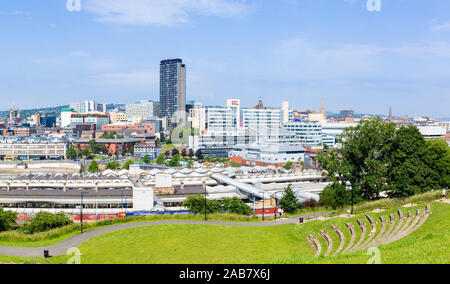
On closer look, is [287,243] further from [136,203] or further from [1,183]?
[1,183]

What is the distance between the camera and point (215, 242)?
55.1ft

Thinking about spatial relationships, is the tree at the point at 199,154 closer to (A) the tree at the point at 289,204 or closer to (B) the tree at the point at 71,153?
(B) the tree at the point at 71,153

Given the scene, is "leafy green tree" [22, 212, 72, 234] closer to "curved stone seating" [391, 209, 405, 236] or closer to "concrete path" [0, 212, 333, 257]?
"concrete path" [0, 212, 333, 257]

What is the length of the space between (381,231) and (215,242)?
6687 millimetres

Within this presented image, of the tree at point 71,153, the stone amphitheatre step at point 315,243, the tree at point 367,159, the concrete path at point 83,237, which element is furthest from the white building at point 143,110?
the stone amphitheatre step at point 315,243

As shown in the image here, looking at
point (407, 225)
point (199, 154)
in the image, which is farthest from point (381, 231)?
point (199, 154)

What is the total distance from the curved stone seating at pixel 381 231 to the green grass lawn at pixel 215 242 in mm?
318

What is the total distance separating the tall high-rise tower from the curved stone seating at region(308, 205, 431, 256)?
145053 mm

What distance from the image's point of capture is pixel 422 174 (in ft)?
85.0

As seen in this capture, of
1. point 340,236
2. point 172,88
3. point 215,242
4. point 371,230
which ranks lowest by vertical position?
point 215,242

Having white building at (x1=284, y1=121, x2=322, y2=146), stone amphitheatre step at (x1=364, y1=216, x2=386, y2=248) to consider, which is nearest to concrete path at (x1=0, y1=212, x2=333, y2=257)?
stone amphitheatre step at (x1=364, y1=216, x2=386, y2=248)

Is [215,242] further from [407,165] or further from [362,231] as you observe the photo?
[407,165]
